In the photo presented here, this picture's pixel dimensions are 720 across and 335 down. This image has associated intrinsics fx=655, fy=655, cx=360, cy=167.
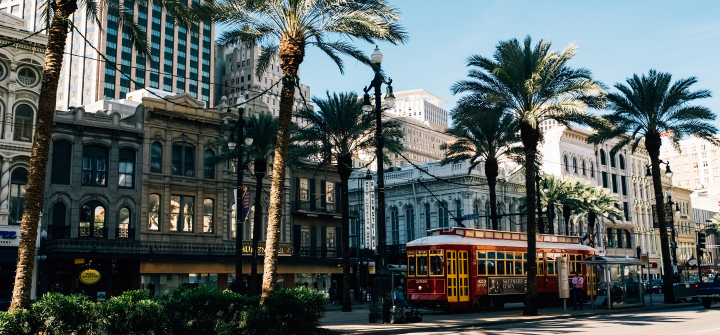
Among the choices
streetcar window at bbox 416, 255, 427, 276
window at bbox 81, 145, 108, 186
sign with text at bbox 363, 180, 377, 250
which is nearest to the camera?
streetcar window at bbox 416, 255, 427, 276

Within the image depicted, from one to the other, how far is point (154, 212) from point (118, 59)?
86.8 meters

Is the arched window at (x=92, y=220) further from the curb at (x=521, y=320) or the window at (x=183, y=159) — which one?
the curb at (x=521, y=320)

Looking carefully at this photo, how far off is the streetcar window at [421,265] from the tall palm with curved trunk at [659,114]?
13107 mm

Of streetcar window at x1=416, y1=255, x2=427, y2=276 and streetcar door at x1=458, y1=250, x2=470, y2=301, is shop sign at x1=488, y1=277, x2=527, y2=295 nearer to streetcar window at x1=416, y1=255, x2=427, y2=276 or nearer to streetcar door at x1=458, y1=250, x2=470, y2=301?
streetcar door at x1=458, y1=250, x2=470, y2=301

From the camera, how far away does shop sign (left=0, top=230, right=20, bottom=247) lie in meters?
31.9

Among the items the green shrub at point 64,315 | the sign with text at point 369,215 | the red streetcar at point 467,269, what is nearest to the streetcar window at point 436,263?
the red streetcar at point 467,269

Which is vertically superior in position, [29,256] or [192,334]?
[29,256]

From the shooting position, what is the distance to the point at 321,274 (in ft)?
156

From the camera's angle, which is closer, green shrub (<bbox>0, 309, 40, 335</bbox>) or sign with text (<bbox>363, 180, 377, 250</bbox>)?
green shrub (<bbox>0, 309, 40, 335</bbox>)

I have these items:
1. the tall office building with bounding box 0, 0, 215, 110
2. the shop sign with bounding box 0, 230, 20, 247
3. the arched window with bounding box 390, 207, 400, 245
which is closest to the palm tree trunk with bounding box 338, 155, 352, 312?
the shop sign with bounding box 0, 230, 20, 247

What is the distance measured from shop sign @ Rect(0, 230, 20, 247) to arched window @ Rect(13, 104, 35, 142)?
4746 millimetres

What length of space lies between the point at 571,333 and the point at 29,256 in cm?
1359

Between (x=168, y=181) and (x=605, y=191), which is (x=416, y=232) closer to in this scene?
(x=605, y=191)

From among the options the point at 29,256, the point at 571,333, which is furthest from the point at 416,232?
the point at 29,256
